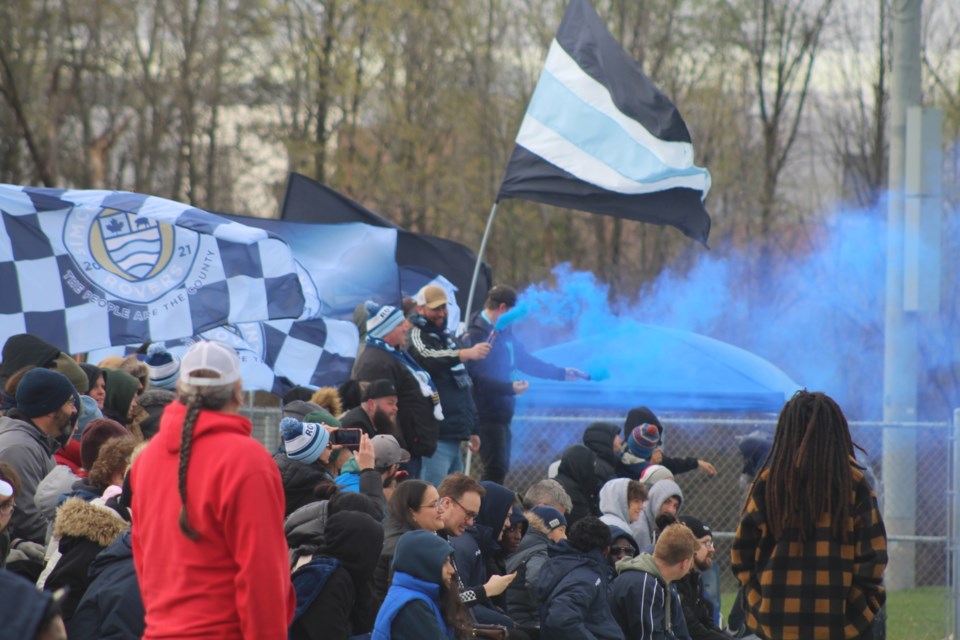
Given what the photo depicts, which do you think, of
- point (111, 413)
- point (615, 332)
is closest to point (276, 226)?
point (615, 332)

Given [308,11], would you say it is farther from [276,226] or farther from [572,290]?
[276,226]

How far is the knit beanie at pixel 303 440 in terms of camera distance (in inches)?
243

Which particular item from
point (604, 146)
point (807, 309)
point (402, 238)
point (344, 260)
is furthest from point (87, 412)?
point (807, 309)

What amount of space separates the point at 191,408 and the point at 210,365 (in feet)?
0.47

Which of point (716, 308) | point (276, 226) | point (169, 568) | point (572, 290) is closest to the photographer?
point (169, 568)

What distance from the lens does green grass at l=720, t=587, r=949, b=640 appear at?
10.8 meters

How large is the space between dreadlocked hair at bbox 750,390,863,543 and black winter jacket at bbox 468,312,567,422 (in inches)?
180

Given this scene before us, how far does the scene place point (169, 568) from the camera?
155 inches

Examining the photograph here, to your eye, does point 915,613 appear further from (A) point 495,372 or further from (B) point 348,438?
(B) point 348,438

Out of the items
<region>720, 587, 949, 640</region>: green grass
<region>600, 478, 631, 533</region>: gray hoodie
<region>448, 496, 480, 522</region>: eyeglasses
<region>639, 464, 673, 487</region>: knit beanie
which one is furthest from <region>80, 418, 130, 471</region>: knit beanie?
<region>720, 587, 949, 640</region>: green grass

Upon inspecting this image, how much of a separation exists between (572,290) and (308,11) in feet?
46.3

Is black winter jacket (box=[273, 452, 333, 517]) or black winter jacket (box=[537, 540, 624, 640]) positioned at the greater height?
black winter jacket (box=[273, 452, 333, 517])

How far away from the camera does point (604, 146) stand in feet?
39.1

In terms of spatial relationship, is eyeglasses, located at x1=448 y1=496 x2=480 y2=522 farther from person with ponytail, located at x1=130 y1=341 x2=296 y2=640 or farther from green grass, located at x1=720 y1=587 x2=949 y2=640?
green grass, located at x1=720 y1=587 x2=949 y2=640
